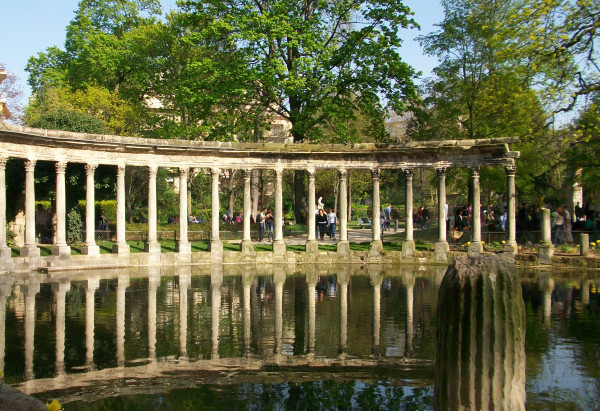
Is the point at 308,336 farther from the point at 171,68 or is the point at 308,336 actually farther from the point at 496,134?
the point at 171,68

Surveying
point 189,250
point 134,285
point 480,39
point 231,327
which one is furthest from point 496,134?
point 231,327

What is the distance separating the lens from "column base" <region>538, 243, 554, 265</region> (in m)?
27.1

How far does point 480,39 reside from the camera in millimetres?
35156

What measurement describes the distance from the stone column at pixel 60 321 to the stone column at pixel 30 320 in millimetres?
483

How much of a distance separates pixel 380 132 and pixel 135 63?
1943 cm

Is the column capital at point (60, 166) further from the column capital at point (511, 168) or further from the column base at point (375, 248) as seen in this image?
the column capital at point (511, 168)

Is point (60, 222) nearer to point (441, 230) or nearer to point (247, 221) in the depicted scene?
point (247, 221)

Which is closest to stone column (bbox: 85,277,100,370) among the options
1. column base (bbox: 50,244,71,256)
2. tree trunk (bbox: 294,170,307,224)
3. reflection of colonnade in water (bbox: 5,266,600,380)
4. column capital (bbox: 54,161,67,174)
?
reflection of colonnade in water (bbox: 5,266,600,380)

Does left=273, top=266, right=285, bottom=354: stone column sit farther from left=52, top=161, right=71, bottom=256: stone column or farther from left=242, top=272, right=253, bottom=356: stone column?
left=52, top=161, right=71, bottom=256: stone column

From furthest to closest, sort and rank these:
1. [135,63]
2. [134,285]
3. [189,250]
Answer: [135,63], [189,250], [134,285]

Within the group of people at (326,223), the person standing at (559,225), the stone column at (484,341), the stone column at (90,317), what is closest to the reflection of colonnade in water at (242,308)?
the stone column at (90,317)

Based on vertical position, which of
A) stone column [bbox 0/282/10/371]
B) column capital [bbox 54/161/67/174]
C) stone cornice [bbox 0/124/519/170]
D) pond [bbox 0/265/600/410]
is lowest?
pond [bbox 0/265/600/410]

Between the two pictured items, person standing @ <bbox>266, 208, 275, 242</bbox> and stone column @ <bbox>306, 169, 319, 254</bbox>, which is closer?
stone column @ <bbox>306, 169, 319, 254</bbox>

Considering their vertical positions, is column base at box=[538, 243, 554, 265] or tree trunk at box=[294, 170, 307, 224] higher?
tree trunk at box=[294, 170, 307, 224]
